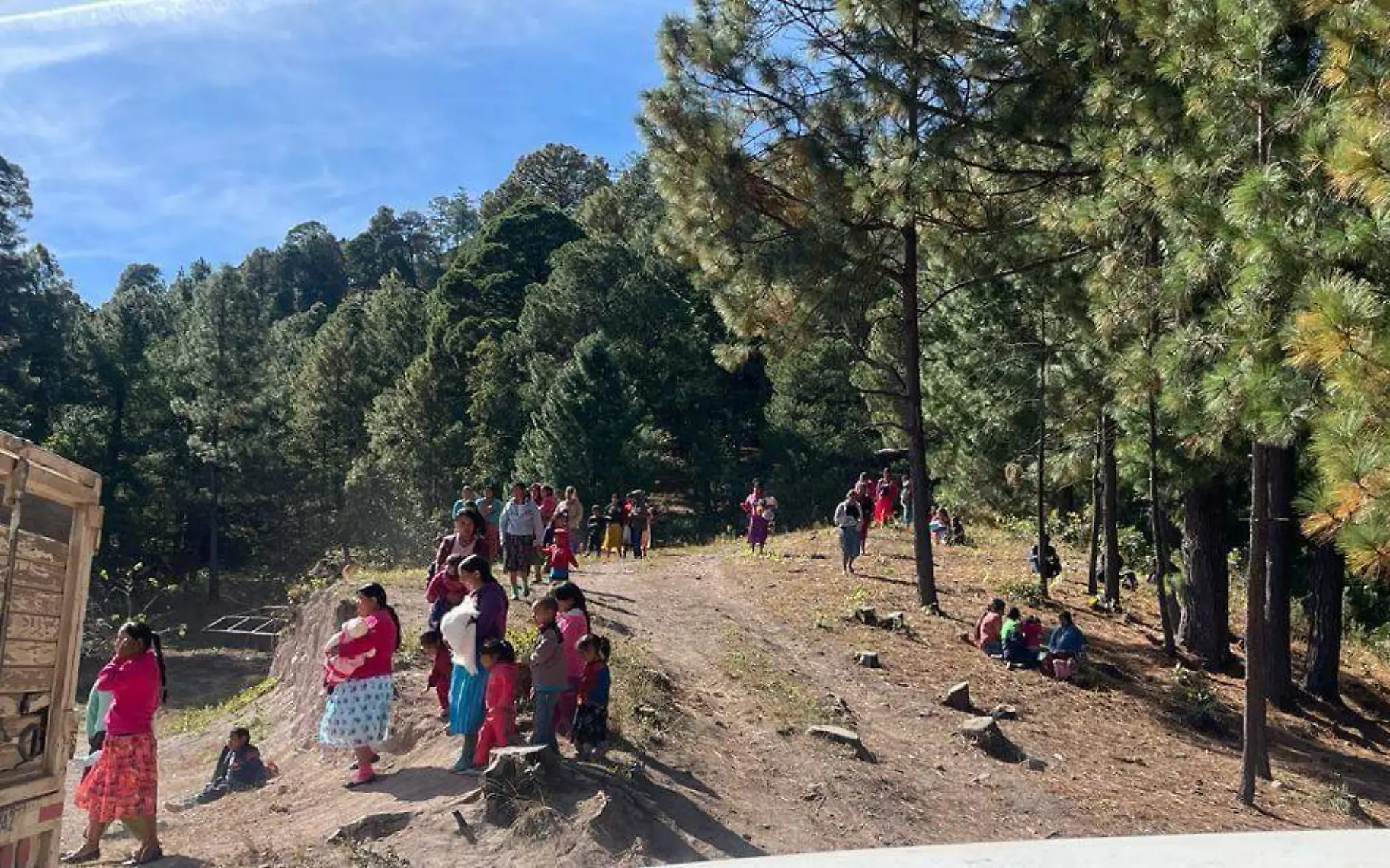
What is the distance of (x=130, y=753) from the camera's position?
729 cm

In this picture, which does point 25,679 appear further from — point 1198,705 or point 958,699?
point 1198,705

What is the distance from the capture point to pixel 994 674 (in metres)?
13.3

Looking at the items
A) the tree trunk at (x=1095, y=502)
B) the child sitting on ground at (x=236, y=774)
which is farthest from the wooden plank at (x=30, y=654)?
the tree trunk at (x=1095, y=502)

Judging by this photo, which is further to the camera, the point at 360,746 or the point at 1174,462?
the point at 1174,462

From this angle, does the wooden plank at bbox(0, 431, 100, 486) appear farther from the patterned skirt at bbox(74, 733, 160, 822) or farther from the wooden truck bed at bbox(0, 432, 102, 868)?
the patterned skirt at bbox(74, 733, 160, 822)

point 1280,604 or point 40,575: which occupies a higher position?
point 40,575

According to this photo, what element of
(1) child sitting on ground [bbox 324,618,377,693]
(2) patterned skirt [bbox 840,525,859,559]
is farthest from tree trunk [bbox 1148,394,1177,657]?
(1) child sitting on ground [bbox 324,618,377,693]

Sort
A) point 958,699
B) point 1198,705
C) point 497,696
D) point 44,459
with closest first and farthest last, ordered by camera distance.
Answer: point 44,459 < point 497,696 < point 958,699 < point 1198,705

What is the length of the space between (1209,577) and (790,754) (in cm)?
949

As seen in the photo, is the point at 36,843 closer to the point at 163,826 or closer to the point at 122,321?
the point at 163,826

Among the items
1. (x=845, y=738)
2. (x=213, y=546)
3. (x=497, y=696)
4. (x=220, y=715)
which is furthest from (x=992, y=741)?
(x=213, y=546)

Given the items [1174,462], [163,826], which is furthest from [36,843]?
[1174,462]

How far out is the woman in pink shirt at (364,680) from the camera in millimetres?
8016

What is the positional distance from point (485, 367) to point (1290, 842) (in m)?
42.7
